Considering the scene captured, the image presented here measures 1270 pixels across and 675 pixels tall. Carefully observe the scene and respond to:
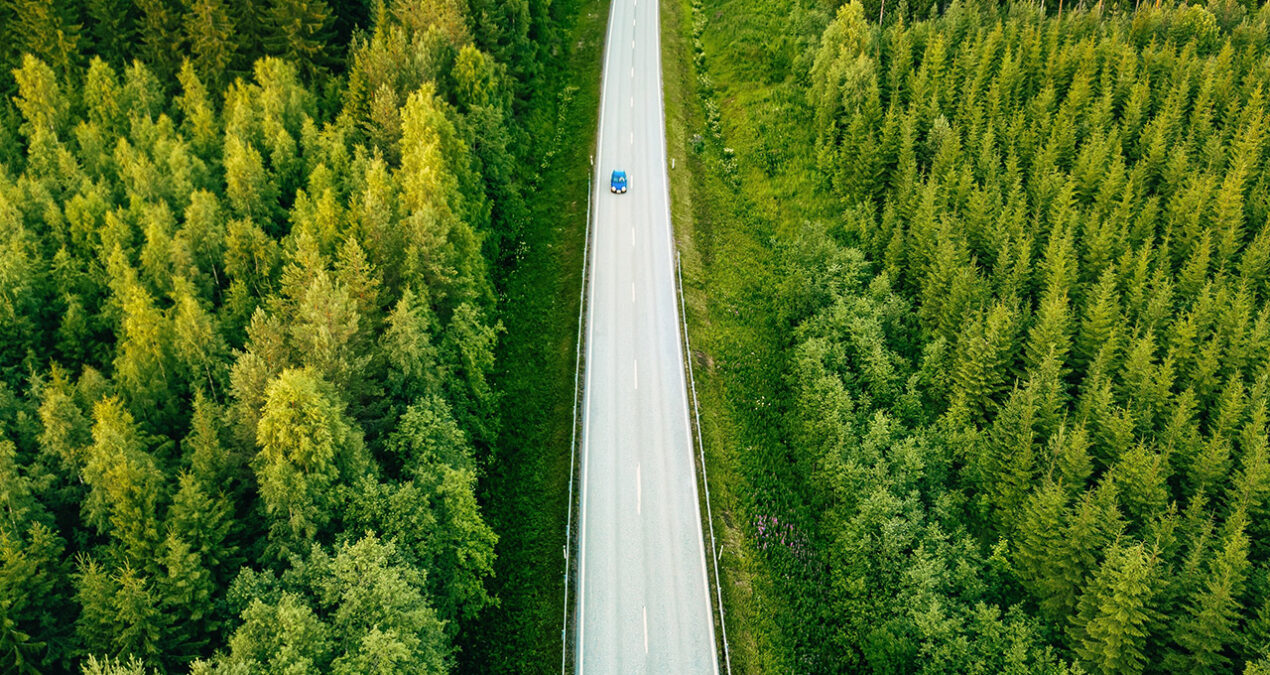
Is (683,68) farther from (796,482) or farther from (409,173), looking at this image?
(796,482)

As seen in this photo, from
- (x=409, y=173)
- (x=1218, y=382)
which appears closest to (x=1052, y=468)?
(x=1218, y=382)

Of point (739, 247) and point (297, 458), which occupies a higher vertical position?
point (297, 458)

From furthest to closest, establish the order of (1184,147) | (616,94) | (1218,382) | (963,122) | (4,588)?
(616,94)
(963,122)
(1184,147)
(1218,382)
(4,588)

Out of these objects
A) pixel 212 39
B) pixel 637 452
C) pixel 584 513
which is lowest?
pixel 584 513

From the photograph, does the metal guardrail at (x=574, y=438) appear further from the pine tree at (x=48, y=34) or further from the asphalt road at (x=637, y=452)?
the pine tree at (x=48, y=34)

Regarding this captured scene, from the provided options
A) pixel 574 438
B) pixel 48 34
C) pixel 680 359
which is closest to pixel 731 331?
pixel 680 359

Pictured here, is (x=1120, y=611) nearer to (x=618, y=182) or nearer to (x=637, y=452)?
(x=637, y=452)

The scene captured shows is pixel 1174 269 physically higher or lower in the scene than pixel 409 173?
lower
